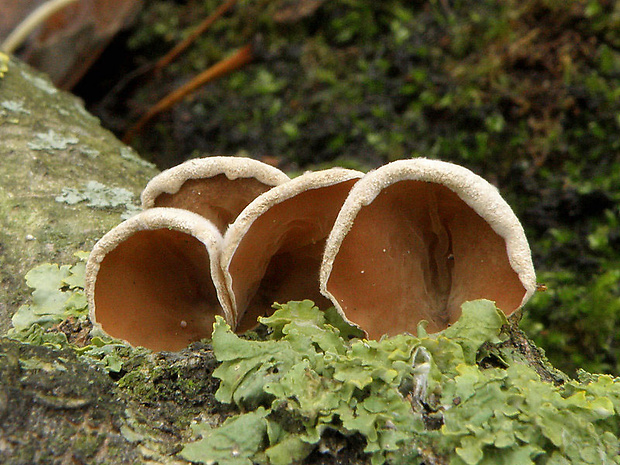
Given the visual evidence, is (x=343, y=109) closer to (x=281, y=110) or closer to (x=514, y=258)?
(x=281, y=110)

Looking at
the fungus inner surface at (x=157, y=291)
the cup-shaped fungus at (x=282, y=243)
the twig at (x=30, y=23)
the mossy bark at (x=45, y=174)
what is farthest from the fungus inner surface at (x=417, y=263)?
the twig at (x=30, y=23)

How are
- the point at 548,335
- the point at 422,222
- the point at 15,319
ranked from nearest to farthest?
the point at 422,222 < the point at 15,319 < the point at 548,335

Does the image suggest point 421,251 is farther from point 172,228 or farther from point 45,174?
point 45,174

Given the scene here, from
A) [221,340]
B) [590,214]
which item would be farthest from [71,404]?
[590,214]

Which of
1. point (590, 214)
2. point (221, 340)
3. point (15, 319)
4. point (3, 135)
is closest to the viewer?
point (221, 340)

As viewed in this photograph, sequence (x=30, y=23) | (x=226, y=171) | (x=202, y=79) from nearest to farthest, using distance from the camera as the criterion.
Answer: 1. (x=226, y=171)
2. (x=30, y=23)
3. (x=202, y=79)

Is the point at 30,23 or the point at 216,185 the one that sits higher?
the point at 216,185

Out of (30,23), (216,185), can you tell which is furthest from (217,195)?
(30,23)
